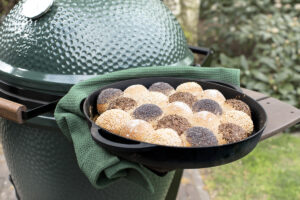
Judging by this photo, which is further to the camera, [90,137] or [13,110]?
[13,110]

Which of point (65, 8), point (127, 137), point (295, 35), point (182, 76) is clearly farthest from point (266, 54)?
point (127, 137)

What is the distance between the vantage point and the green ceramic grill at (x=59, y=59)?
4.77 ft

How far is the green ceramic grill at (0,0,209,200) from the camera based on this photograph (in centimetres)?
146

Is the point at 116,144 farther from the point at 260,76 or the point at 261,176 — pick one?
the point at 260,76

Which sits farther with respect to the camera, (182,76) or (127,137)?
(182,76)

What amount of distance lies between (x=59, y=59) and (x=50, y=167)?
536 millimetres

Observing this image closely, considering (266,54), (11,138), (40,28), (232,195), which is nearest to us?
(40,28)

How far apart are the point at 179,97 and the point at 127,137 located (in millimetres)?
328

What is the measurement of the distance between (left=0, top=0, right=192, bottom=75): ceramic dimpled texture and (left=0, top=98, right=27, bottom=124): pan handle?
0.72 feet

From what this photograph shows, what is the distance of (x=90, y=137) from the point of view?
1.19 meters

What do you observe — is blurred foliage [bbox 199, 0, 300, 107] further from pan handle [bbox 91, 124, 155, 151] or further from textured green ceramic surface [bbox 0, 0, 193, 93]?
pan handle [bbox 91, 124, 155, 151]

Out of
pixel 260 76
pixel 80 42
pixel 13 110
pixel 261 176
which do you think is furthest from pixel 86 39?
pixel 260 76

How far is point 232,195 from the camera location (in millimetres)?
2719

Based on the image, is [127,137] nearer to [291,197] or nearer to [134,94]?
[134,94]
